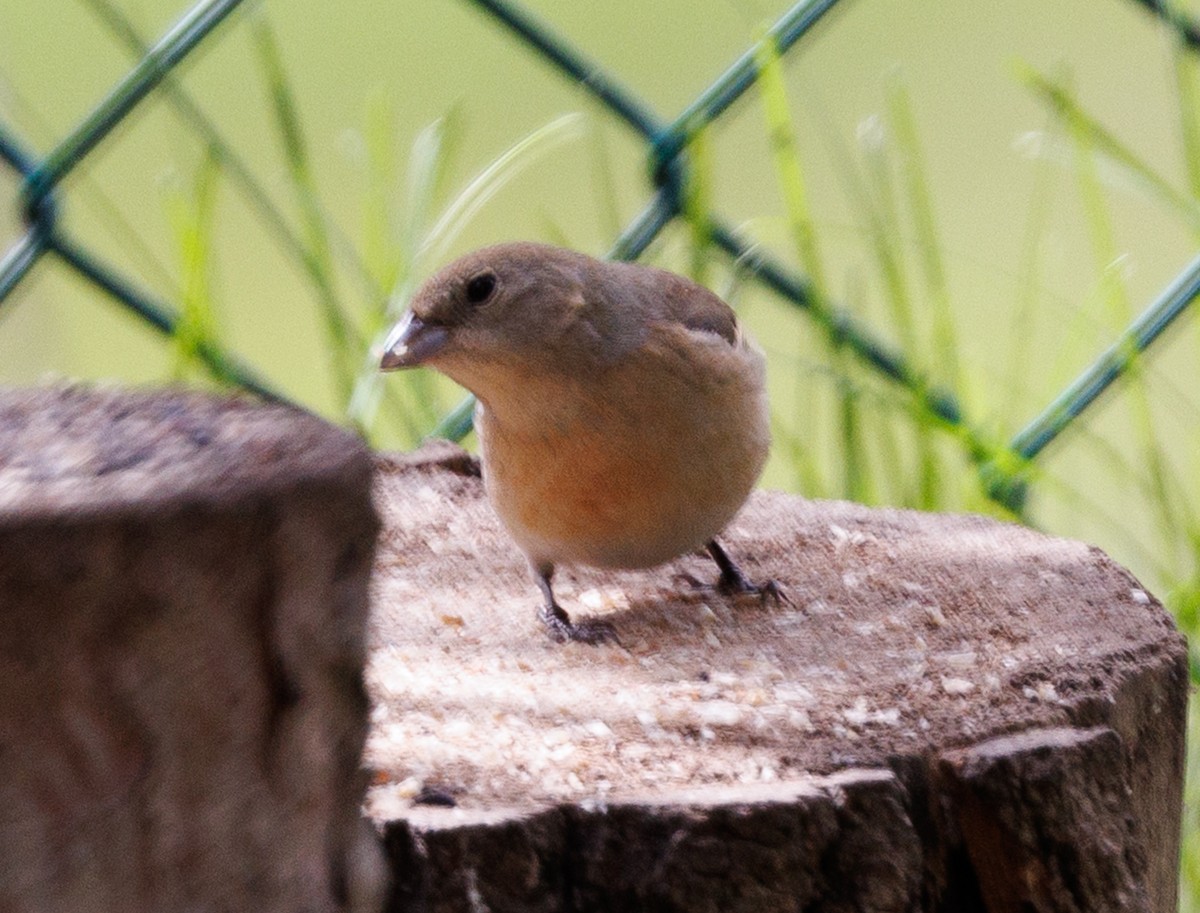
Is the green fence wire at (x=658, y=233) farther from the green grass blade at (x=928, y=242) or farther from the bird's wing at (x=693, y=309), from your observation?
the bird's wing at (x=693, y=309)

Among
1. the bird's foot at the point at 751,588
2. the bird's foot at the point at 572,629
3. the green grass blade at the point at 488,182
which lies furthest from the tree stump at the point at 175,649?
the green grass blade at the point at 488,182

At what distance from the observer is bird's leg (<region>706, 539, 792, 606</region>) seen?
1921 millimetres

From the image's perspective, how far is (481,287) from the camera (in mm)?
1854

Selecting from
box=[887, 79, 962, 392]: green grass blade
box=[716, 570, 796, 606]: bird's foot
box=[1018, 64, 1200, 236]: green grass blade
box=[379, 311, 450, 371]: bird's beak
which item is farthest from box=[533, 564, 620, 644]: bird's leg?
box=[1018, 64, 1200, 236]: green grass blade

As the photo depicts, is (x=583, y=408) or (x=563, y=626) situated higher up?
(x=583, y=408)

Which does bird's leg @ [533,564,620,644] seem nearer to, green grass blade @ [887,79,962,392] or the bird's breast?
the bird's breast

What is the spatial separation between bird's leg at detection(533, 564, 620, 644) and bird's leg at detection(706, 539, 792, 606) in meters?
0.17

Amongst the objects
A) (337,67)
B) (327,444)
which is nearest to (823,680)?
(327,444)

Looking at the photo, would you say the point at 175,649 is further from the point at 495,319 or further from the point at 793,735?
the point at 495,319

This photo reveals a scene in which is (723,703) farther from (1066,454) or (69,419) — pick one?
(1066,454)

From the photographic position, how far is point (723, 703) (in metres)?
1.57

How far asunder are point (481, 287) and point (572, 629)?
0.41 meters

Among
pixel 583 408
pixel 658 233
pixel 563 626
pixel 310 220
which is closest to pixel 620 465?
pixel 583 408

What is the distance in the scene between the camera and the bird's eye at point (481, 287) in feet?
6.06
